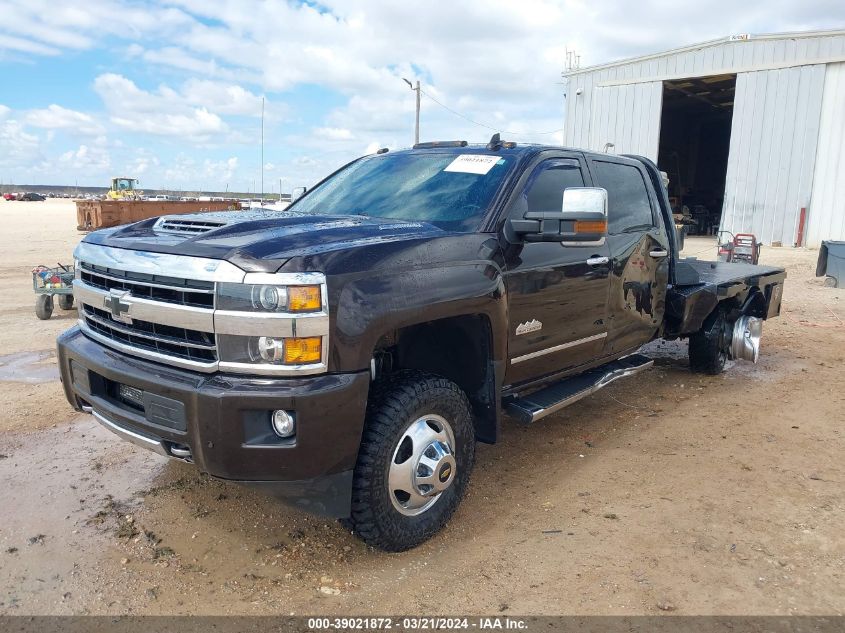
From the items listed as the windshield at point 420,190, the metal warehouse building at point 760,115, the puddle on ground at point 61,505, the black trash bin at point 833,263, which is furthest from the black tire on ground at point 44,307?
the metal warehouse building at point 760,115

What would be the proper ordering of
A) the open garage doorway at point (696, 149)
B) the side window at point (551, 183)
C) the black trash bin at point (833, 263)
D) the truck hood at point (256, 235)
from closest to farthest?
1. the truck hood at point (256, 235)
2. the side window at point (551, 183)
3. the black trash bin at point (833, 263)
4. the open garage doorway at point (696, 149)

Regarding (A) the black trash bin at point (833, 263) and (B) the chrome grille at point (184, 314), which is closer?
(B) the chrome grille at point (184, 314)

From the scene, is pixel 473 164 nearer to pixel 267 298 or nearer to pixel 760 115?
pixel 267 298

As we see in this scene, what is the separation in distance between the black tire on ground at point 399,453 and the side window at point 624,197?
1978 mm

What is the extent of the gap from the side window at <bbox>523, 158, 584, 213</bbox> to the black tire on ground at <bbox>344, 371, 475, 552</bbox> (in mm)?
1278

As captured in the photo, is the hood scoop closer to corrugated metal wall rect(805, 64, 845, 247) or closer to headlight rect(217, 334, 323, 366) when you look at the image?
headlight rect(217, 334, 323, 366)

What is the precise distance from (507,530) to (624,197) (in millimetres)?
2655

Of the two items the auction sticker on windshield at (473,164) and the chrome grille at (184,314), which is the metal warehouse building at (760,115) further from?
the chrome grille at (184,314)

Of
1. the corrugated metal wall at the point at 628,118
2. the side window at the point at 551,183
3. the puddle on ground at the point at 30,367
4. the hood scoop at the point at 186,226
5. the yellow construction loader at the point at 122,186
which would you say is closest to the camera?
the hood scoop at the point at 186,226

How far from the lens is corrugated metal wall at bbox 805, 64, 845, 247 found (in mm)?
18234

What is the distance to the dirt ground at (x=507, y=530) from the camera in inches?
111

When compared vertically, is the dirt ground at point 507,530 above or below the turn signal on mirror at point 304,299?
below

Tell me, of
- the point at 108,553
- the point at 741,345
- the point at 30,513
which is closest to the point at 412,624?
the point at 108,553

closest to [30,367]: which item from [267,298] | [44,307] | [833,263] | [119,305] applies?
[44,307]
